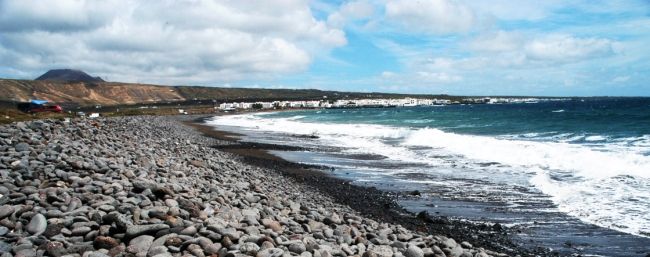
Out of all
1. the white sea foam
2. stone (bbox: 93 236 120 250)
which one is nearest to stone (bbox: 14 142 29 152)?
stone (bbox: 93 236 120 250)

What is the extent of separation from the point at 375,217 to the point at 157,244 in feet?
20.9

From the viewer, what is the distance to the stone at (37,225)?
580 centimetres

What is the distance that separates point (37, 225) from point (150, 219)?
1.27 metres

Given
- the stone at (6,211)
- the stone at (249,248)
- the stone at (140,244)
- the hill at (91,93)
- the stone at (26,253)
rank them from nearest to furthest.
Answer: the stone at (26,253)
the stone at (140,244)
the stone at (249,248)
the stone at (6,211)
the hill at (91,93)

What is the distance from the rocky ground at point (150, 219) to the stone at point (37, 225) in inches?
0.5

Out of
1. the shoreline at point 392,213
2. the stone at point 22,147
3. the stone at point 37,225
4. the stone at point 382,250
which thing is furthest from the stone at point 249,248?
the stone at point 22,147

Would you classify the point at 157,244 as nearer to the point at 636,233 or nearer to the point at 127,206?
the point at 127,206

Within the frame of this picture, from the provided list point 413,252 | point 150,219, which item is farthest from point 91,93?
point 413,252

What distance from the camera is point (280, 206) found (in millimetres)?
9195

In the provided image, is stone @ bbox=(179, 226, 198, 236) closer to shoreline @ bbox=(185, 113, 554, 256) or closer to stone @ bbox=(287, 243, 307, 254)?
stone @ bbox=(287, 243, 307, 254)

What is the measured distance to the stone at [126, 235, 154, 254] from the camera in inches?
210

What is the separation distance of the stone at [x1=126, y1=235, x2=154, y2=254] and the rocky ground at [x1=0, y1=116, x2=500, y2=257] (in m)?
0.01

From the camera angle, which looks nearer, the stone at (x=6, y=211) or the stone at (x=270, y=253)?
the stone at (x=270, y=253)

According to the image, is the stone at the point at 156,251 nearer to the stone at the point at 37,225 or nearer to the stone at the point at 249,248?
the stone at the point at 249,248
